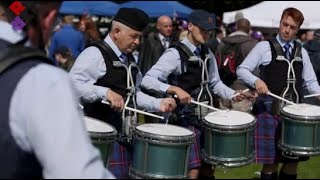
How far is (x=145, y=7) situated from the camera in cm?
1722

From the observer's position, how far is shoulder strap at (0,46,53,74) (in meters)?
1.67

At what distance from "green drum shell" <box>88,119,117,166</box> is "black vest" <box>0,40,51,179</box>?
2037mm

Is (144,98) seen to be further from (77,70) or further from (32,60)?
(32,60)

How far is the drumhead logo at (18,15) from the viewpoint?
5.43 ft

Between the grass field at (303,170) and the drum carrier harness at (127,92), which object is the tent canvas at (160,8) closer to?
the grass field at (303,170)

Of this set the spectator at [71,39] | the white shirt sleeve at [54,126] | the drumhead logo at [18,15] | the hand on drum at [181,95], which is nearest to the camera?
the white shirt sleeve at [54,126]

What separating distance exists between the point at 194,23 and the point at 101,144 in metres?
1.68

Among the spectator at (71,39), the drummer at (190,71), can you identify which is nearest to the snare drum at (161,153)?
the drummer at (190,71)

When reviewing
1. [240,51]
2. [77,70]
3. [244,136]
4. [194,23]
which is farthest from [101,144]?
[240,51]

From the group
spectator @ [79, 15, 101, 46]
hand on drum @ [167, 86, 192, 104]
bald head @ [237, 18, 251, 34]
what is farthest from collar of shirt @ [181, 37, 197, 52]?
spectator @ [79, 15, 101, 46]

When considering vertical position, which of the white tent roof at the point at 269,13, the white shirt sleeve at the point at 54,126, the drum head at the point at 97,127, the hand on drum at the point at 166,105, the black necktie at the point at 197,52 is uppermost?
the white shirt sleeve at the point at 54,126

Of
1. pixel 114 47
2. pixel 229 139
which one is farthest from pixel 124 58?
pixel 229 139

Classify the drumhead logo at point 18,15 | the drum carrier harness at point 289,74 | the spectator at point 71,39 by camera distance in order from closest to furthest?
the drumhead logo at point 18,15 → the drum carrier harness at point 289,74 → the spectator at point 71,39

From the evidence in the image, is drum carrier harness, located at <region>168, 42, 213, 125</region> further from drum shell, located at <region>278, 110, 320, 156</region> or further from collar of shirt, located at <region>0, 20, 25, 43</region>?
collar of shirt, located at <region>0, 20, 25, 43</region>
